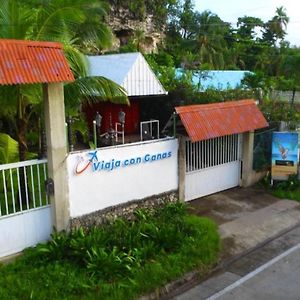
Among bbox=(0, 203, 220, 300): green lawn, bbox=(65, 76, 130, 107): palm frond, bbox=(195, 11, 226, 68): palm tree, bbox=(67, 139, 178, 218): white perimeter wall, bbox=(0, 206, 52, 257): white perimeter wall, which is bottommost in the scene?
bbox=(0, 203, 220, 300): green lawn

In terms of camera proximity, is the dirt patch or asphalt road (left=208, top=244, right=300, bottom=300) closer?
asphalt road (left=208, top=244, right=300, bottom=300)

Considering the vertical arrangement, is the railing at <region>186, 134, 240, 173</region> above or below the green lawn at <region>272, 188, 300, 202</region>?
above

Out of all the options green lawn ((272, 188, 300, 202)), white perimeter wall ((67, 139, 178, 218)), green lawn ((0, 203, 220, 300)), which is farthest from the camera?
green lawn ((272, 188, 300, 202))

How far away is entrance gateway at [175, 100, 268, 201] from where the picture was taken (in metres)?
9.62

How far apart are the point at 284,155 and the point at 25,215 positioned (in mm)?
7828

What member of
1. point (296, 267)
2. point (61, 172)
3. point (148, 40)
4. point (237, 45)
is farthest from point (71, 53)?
point (237, 45)

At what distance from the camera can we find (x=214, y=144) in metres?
11.2

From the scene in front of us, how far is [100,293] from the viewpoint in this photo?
6.00m

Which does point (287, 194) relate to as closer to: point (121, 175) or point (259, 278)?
point (259, 278)

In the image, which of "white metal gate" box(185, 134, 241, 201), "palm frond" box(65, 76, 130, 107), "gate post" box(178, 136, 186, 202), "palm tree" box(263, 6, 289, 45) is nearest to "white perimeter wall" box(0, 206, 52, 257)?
"palm frond" box(65, 76, 130, 107)

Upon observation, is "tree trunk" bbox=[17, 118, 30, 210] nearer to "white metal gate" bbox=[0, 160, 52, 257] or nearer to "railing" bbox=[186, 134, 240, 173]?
"white metal gate" bbox=[0, 160, 52, 257]

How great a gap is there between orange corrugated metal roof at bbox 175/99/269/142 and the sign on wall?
795 mm

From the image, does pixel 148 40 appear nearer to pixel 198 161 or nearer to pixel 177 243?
pixel 198 161

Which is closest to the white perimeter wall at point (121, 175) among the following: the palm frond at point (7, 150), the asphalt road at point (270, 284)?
the palm frond at point (7, 150)
